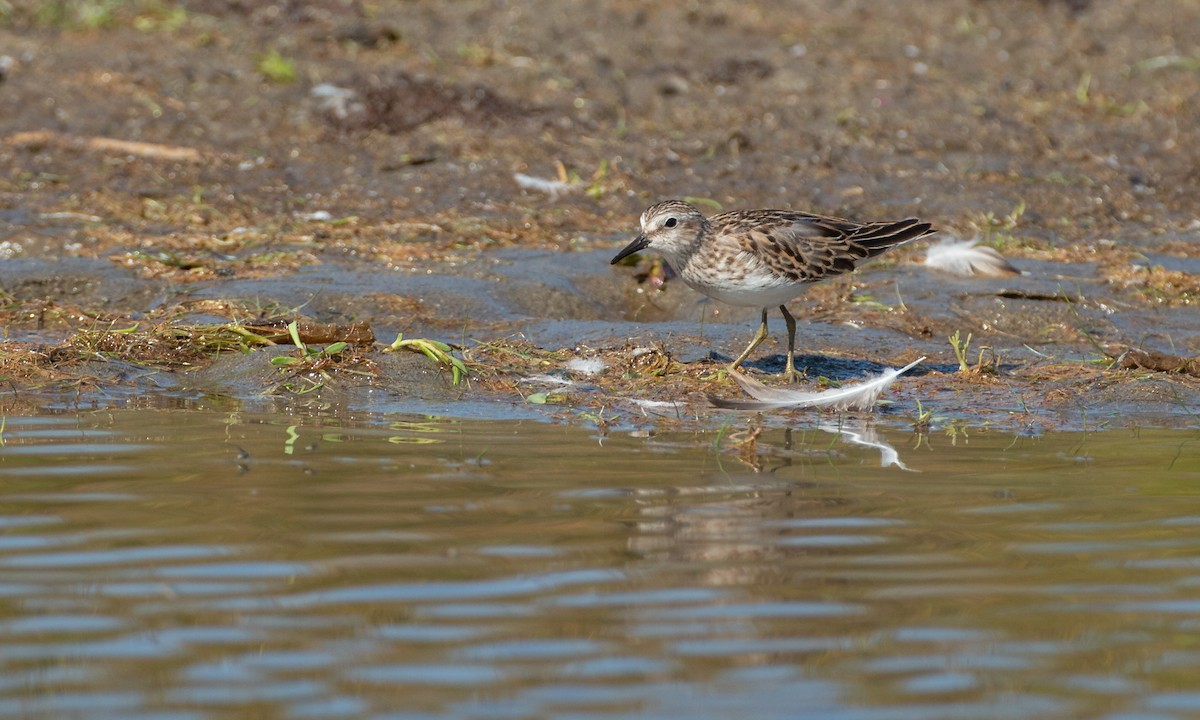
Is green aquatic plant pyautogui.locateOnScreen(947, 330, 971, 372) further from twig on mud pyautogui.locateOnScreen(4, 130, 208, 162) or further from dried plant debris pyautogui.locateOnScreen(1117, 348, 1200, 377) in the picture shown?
twig on mud pyautogui.locateOnScreen(4, 130, 208, 162)

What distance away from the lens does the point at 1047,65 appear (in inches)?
580

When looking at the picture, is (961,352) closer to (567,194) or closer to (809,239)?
(809,239)

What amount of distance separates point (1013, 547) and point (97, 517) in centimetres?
290

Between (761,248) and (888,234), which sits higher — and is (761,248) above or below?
below

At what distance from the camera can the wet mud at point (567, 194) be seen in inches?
313

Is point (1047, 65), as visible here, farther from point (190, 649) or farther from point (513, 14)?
point (190, 649)

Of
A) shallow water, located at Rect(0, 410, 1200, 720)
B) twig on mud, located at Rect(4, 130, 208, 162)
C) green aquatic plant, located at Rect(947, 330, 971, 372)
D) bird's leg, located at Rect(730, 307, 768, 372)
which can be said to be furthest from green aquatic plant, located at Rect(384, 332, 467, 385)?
twig on mud, located at Rect(4, 130, 208, 162)

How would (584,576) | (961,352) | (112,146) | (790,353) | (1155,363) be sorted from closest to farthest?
1. (584,576)
2. (1155,363)
3. (790,353)
4. (961,352)
5. (112,146)

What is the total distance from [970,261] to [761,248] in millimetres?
2550

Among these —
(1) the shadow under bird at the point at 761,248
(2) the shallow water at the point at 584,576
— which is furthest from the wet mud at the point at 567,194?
(2) the shallow water at the point at 584,576

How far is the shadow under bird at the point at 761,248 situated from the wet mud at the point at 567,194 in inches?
17.8

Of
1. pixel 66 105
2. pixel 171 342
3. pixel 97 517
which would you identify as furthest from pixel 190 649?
pixel 66 105

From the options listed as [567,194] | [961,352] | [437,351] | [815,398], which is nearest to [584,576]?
[815,398]

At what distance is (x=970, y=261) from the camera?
399 inches
